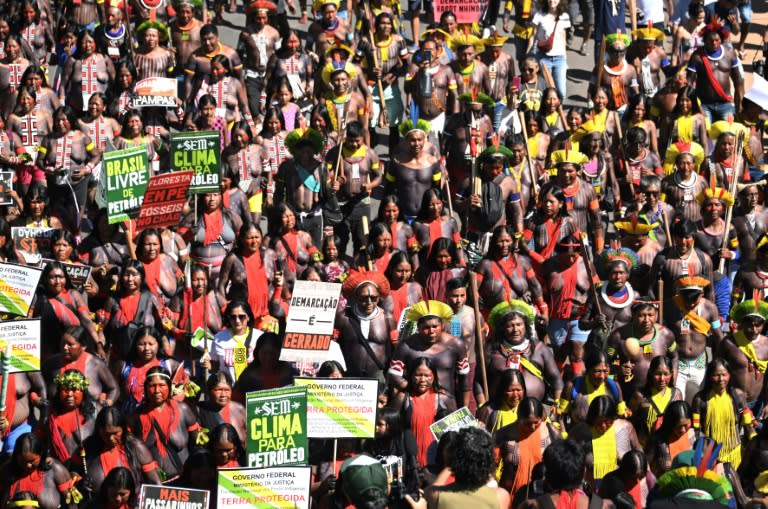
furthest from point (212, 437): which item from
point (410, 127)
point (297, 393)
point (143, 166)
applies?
point (410, 127)

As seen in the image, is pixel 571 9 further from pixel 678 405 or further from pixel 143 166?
pixel 678 405

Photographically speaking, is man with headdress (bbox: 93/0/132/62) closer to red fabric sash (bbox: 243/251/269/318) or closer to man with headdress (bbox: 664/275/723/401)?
red fabric sash (bbox: 243/251/269/318)

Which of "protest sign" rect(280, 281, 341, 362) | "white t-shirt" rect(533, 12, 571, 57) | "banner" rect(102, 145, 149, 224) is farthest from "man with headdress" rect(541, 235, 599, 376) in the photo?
"white t-shirt" rect(533, 12, 571, 57)

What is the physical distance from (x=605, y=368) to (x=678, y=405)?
0.81m

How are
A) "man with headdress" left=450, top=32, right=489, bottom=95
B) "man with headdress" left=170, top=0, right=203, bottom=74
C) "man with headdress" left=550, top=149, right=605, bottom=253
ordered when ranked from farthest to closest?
1. "man with headdress" left=170, top=0, right=203, bottom=74
2. "man with headdress" left=450, top=32, right=489, bottom=95
3. "man with headdress" left=550, top=149, right=605, bottom=253

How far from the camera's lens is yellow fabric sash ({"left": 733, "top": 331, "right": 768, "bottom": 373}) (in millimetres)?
15586

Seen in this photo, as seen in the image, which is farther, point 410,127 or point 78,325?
point 410,127

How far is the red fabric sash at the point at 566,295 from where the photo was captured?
16672mm

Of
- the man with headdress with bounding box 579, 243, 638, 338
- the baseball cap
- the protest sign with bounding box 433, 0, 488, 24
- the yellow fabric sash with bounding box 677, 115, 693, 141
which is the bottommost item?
the man with headdress with bounding box 579, 243, 638, 338

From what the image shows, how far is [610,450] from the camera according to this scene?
13.8 meters

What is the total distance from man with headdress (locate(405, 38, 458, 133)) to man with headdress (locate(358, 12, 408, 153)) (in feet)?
2.39

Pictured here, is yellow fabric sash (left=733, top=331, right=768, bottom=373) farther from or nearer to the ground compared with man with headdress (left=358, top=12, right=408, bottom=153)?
nearer to the ground

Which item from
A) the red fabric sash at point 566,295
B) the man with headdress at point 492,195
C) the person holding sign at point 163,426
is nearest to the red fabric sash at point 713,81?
the man with headdress at point 492,195

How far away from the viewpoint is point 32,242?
16781 millimetres
